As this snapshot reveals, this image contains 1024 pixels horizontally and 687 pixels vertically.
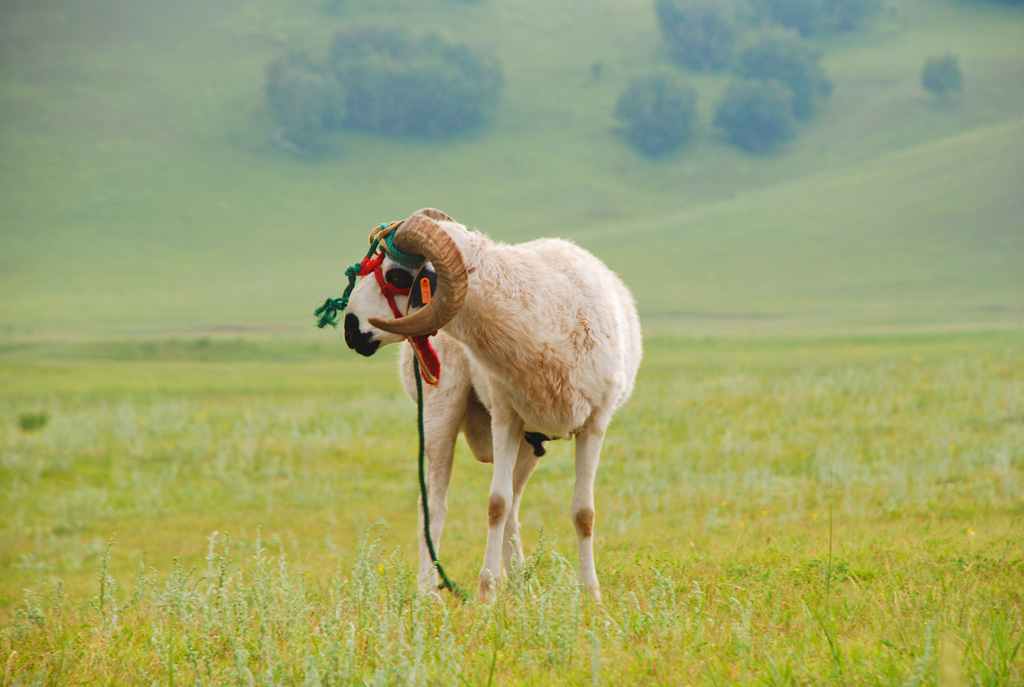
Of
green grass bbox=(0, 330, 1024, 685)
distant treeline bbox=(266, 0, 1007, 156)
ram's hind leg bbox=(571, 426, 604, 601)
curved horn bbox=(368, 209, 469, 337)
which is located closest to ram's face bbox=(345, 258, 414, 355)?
curved horn bbox=(368, 209, 469, 337)

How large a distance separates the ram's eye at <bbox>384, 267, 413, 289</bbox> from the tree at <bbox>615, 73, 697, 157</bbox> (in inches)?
3743

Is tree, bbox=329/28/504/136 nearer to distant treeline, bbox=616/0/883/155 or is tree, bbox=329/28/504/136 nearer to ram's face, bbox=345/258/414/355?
distant treeline, bbox=616/0/883/155

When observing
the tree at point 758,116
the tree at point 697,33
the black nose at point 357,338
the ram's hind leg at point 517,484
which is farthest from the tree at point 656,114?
the black nose at point 357,338

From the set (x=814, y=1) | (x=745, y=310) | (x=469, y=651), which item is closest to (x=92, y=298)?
(x=745, y=310)

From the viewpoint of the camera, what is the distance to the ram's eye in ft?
17.4

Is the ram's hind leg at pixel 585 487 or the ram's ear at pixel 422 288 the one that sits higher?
the ram's ear at pixel 422 288

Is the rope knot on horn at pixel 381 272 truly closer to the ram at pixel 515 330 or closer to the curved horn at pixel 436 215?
the ram at pixel 515 330

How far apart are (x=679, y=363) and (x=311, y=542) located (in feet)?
69.4

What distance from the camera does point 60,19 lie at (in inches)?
4262

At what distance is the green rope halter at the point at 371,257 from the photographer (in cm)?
525

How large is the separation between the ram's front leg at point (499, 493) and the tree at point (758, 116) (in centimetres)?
9727

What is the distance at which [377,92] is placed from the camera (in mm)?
100500

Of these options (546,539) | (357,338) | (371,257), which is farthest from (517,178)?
(357,338)

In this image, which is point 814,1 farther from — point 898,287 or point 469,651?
point 469,651
